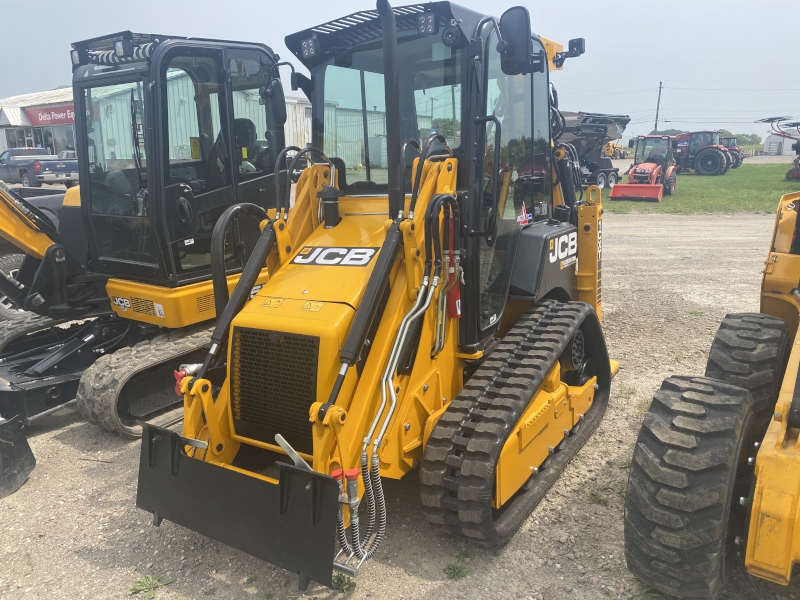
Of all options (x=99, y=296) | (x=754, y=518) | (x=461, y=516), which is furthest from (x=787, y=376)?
(x=99, y=296)

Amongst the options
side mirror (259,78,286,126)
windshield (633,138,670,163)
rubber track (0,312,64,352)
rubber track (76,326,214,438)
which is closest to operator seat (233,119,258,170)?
side mirror (259,78,286,126)

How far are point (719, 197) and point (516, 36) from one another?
22284 mm

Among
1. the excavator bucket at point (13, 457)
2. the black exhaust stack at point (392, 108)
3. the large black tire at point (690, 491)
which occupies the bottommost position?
the excavator bucket at point (13, 457)

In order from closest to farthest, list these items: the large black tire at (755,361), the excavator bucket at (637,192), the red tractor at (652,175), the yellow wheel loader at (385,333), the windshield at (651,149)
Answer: the yellow wheel loader at (385,333)
the large black tire at (755,361)
the excavator bucket at (637,192)
the red tractor at (652,175)
the windshield at (651,149)

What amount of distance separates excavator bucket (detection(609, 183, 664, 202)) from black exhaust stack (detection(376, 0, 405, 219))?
2093 centimetres

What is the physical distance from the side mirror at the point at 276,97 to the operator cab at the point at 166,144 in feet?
0.04

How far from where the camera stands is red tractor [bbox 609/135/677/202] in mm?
22344

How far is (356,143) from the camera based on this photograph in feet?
13.4

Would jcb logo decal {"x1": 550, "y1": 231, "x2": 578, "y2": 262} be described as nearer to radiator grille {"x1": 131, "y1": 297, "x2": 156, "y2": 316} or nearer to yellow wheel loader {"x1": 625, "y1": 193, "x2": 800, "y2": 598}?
yellow wheel loader {"x1": 625, "y1": 193, "x2": 800, "y2": 598}

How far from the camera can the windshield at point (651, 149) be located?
2612 centimetres

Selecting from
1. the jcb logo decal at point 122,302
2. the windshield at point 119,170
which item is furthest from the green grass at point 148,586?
the jcb logo decal at point 122,302

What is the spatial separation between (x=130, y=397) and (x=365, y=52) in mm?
3227

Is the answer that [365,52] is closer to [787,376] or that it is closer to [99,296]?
[787,376]

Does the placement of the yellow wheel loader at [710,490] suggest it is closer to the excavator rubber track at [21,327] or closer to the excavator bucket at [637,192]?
the excavator rubber track at [21,327]
